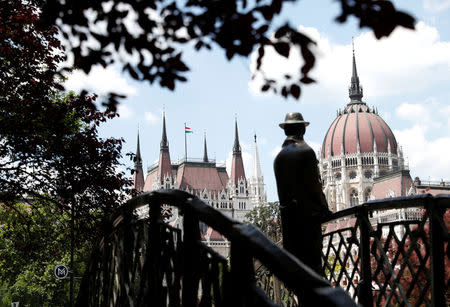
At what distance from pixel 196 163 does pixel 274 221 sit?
51556 mm

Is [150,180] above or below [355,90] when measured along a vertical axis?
below

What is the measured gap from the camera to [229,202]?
128 meters

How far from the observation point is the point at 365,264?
5832 mm

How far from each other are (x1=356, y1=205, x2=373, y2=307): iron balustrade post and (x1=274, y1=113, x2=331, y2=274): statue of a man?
14.8 inches

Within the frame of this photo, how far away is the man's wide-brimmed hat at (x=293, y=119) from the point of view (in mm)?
6129

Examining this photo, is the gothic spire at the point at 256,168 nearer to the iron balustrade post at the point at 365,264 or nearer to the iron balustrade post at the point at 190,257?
the iron balustrade post at the point at 365,264

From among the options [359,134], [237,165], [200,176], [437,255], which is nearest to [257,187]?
[237,165]

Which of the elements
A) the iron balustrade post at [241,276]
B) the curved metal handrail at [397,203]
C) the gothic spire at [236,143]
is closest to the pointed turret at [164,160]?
the gothic spire at [236,143]

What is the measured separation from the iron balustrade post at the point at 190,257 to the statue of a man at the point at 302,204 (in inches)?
107

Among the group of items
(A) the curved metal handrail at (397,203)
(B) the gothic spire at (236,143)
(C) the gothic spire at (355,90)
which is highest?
(C) the gothic spire at (355,90)

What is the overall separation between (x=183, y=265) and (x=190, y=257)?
0.34 ft

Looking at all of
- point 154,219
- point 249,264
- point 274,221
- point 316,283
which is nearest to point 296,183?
point 154,219

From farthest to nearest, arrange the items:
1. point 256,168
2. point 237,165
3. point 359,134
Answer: point 359,134 → point 256,168 → point 237,165

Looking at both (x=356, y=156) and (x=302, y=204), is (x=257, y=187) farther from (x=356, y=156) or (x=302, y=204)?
(x=302, y=204)
